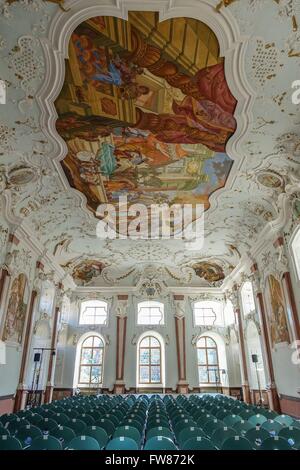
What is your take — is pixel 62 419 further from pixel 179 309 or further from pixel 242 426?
pixel 179 309

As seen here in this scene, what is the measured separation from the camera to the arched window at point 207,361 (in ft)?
65.9

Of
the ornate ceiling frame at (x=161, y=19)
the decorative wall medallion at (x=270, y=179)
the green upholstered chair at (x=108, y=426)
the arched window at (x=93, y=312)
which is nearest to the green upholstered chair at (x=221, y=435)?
the green upholstered chair at (x=108, y=426)

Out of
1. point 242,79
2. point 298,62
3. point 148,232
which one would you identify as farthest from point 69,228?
point 298,62

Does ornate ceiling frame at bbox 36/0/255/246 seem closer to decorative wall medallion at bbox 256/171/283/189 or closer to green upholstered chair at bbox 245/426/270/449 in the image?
decorative wall medallion at bbox 256/171/283/189

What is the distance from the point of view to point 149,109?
8.46 metres

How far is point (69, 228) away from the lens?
14.9m

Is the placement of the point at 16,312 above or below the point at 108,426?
above

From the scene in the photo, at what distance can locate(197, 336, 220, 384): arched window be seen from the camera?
65.9 feet

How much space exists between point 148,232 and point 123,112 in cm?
809

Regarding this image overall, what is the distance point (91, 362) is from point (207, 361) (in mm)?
7633

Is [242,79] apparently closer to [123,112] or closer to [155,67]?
[155,67]

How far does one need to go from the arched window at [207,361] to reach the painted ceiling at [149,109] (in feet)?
32.3

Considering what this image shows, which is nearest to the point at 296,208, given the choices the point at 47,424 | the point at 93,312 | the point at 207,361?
the point at 47,424

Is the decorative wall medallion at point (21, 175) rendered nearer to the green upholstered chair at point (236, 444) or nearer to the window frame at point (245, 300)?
the green upholstered chair at point (236, 444)
